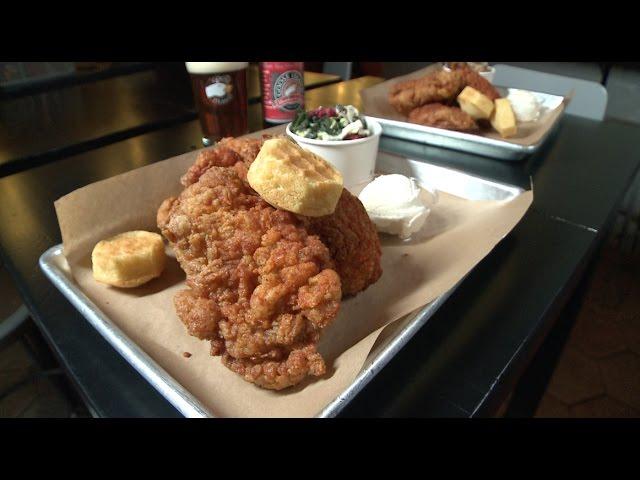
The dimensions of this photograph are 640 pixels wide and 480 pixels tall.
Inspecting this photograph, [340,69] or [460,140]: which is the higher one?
[460,140]

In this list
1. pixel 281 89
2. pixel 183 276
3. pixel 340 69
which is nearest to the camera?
pixel 183 276

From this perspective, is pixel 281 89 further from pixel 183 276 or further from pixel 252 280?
pixel 252 280

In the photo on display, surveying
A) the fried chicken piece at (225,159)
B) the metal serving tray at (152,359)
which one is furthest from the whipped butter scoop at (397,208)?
the fried chicken piece at (225,159)

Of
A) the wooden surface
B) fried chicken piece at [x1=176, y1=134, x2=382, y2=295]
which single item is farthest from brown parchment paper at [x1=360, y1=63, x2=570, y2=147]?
fried chicken piece at [x1=176, y1=134, x2=382, y2=295]

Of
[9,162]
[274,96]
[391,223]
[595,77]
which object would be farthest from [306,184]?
[595,77]

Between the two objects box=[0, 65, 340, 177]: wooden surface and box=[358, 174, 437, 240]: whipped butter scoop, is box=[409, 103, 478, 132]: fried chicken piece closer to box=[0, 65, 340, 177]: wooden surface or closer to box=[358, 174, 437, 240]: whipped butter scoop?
box=[358, 174, 437, 240]: whipped butter scoop

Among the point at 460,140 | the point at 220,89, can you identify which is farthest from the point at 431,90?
the point at 220,89

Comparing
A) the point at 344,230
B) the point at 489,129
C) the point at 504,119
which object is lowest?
the point at 489,129
